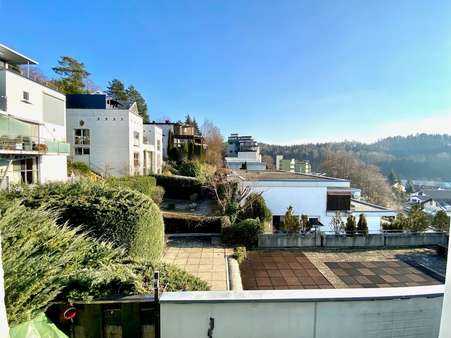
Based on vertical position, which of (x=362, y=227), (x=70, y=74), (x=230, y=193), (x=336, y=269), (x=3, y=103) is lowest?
(x=336, y=269)

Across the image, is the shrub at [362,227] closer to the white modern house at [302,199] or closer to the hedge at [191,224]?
the white modern house at [302,199]

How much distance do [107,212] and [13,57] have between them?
12.9 metres

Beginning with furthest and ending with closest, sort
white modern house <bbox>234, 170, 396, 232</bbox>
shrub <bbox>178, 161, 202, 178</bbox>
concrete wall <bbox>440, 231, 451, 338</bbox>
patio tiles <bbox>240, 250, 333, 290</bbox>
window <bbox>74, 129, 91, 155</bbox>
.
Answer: shrub <bbox>178, 161, 202, 178</bbox> → window <bbox>74, 129, 91, 155</bbox> → white modern house <bbox>234, 170, 396, 232</bbox> → patio tiles <bbox>240, 250, 333, 290</bbox> → concrete wall <bbox>440, 231, 451, 338</bbox>

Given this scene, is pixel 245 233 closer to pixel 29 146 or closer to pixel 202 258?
pixel 202 258

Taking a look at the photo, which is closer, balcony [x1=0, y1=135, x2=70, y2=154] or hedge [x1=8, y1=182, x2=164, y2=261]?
hedge [x1=8, y1=182, x2=164, y2=261]

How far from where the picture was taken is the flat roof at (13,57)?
1139 centimetres

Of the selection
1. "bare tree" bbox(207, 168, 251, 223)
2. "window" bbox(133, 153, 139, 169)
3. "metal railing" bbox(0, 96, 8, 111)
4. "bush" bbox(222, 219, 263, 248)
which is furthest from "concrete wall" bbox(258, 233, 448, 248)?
"window" bbox(133, 153, 139, 169)

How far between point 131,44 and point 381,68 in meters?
4.61

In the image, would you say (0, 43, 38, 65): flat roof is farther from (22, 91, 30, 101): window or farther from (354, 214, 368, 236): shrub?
(354, 214, 368, 236): shrub

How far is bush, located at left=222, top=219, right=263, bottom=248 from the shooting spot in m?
8.51

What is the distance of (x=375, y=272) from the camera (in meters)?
6.52

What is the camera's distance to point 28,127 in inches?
420

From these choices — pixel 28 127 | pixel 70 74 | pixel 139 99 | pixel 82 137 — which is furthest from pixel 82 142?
pixel 139 99

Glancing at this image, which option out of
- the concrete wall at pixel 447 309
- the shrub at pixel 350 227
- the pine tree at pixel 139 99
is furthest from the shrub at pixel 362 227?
the pine tree at pixel 139 99
